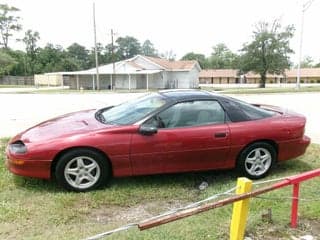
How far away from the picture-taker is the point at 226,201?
9.77ft

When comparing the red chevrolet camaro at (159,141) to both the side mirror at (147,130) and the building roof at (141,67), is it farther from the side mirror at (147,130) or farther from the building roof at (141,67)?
the building roof at (141,67)

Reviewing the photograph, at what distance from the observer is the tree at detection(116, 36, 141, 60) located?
4491 inches

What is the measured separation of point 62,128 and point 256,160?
283 centimetres

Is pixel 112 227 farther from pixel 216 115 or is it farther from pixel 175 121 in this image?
pixel 216 115

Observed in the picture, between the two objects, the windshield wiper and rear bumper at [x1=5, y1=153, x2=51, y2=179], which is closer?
rear bumper at [x1=5, y1=153, x2=51, y2=179]

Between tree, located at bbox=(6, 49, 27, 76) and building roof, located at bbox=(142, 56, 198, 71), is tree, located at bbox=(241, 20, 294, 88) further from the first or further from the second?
tree, located at bbox=(6, 49, 27, 76)

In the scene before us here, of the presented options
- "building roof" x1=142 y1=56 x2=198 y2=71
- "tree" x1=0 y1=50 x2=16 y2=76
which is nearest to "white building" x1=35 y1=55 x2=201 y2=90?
"building roof" x1=142 y1=56 x2=198 y2=71

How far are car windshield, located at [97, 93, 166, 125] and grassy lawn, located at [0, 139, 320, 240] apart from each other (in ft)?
2.86

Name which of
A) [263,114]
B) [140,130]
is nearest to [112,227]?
[140,130]

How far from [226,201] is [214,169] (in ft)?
8.73

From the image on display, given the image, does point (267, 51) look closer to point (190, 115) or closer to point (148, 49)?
point (190, 115)

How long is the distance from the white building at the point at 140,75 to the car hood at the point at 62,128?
4605cm

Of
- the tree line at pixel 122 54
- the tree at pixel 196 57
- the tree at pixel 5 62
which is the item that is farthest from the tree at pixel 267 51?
the tree at pixel 196 57

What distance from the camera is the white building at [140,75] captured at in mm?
53625
